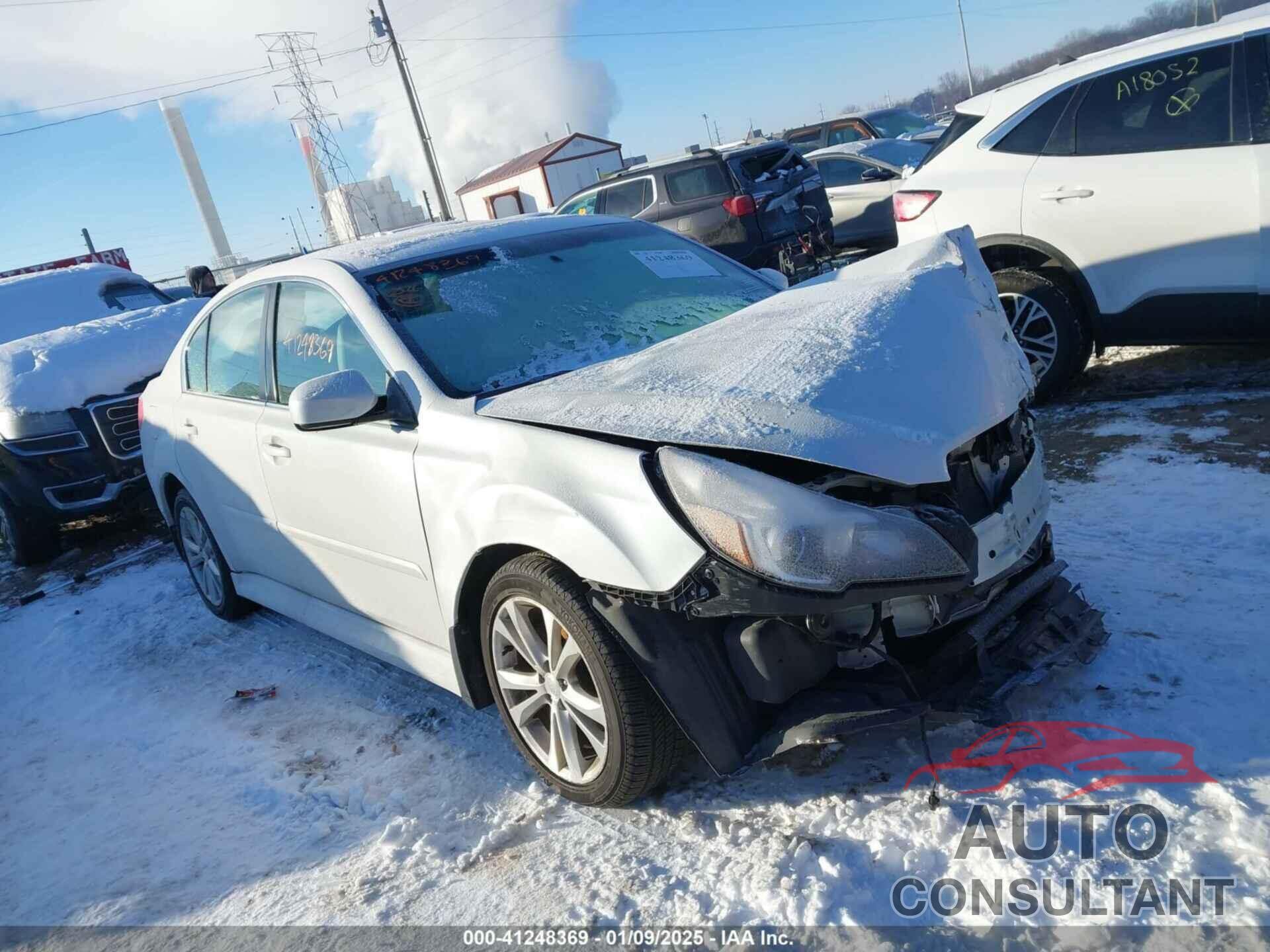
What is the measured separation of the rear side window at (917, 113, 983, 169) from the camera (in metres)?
5.61

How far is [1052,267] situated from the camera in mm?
5332

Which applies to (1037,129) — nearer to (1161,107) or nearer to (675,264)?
(1161,107)

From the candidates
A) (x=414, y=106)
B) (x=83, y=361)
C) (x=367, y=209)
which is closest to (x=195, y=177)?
(x=367, y=209)

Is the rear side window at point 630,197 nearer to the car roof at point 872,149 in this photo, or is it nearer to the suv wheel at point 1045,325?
the car roof at point 872,149

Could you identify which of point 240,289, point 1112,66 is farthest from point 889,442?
point 1112,66

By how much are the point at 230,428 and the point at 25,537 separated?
3.52 meters

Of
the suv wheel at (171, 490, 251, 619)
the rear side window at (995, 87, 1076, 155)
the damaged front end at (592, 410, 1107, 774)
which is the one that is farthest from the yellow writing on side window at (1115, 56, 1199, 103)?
the suv wheel at (171, 490, 251, 619)

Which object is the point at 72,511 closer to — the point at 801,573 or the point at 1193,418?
the point at 801,573

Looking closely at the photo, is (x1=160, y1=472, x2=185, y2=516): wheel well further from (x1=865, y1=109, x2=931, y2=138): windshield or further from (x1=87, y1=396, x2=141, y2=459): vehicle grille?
(x1=865, y1=109, x2=931, y2=138): windshield

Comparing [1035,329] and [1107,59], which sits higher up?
[1107,59]

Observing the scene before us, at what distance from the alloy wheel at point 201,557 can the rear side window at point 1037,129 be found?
485 centimetres

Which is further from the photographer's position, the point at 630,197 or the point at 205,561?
the point at 630,197

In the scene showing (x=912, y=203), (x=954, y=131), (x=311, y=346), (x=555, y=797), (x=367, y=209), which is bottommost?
(x=555, y=797)

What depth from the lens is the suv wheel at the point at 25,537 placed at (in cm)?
641
